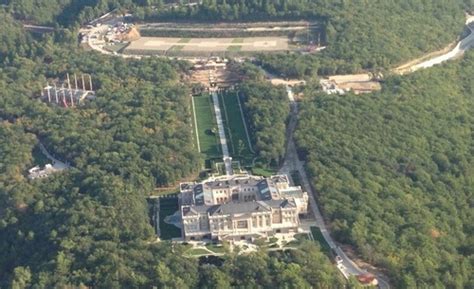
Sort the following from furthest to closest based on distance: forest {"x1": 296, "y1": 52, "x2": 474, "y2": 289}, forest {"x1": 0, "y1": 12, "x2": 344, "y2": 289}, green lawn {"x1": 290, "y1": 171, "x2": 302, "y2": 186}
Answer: green lawn {"x1": 290, "y1": 171, "x2": 302, "y2": 186} < forest {"x1": 296, "y1": 52, "x2": 474, "y2": 289} < forest {"x1": 0, "y1": 12, "x2": 344, "y2": 289}

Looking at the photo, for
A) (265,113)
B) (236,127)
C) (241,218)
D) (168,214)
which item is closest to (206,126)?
(236,127)

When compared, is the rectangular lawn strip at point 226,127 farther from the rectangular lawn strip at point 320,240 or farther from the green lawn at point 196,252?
the green lawn at point 196,252

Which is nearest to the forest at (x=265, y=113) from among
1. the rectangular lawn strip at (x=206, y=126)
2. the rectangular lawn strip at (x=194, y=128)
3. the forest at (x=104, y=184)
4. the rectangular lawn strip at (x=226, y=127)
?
the rectangular lawn strip at (x=226, y=127)

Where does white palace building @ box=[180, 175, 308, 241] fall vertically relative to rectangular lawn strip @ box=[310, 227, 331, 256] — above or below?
above

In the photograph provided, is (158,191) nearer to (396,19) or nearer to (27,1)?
(396,19)

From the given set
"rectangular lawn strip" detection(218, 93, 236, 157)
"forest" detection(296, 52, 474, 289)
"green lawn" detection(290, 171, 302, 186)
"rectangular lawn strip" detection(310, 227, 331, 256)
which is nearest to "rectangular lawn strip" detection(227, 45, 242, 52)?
"rectangular lawn strip" detection(218, 93, 236, 157)

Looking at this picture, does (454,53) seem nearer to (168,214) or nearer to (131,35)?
(131,35)

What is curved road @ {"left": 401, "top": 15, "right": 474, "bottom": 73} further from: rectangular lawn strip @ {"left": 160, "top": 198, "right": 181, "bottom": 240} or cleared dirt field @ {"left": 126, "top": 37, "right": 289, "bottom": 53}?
rectangular lawn strip @ {"left": 160, "top": 198, "right": 181, "bottom": 240}
